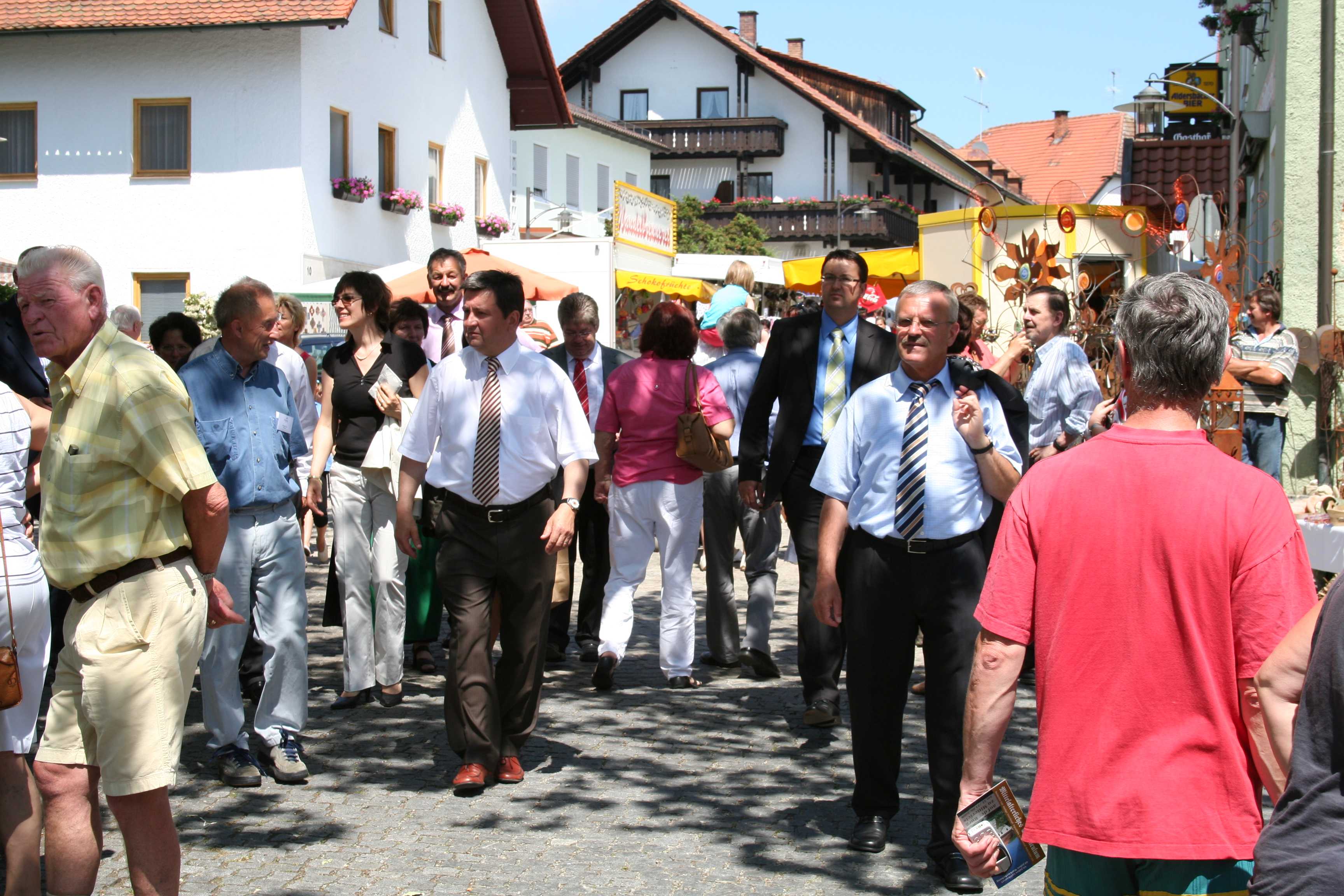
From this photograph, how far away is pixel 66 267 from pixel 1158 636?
9.45 ft

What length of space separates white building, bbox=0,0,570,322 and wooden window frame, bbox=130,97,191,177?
26mm

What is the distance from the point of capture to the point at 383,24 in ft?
87.8

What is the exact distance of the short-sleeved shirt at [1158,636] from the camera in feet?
8.80

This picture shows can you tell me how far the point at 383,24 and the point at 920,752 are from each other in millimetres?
23302

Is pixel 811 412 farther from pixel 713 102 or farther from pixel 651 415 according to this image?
pixel 713 102

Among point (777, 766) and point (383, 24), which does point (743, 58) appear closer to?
point (383, 24)

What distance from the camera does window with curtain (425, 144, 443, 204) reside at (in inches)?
1145

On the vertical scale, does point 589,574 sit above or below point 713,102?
below

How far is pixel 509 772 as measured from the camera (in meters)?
5.87

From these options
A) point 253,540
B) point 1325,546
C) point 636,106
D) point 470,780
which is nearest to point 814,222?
point 636,106

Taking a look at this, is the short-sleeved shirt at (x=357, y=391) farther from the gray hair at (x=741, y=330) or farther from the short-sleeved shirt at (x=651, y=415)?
the gray hair at (x=741, y=330)

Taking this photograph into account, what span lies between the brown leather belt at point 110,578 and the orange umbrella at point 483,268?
8.55m

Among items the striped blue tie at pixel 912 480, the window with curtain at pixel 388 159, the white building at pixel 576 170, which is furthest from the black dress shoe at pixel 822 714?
the white building at pixel 576 170

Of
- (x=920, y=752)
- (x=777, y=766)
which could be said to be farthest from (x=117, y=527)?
(x=920, y=752)
